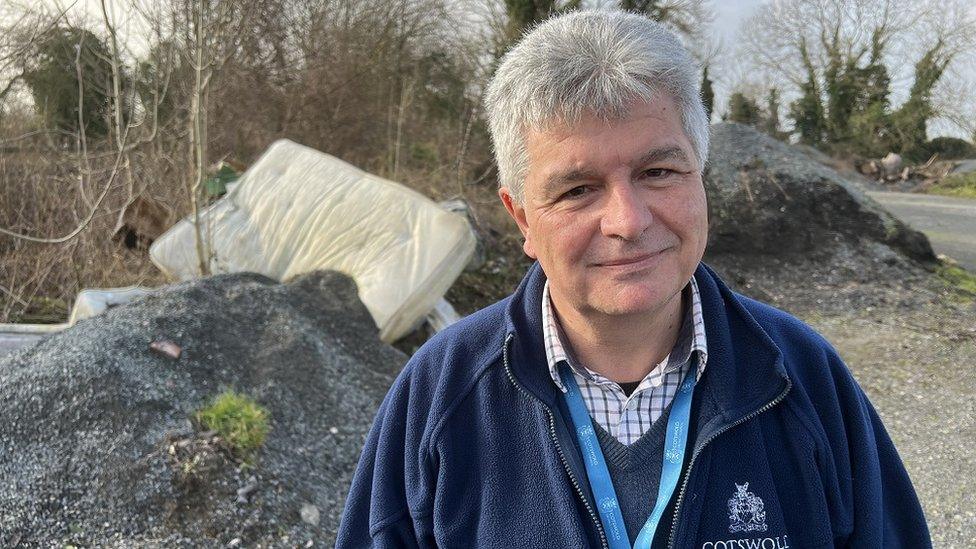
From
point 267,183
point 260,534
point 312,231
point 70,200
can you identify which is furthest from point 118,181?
point 260,534

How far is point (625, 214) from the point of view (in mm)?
1623

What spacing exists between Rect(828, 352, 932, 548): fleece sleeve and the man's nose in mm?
602

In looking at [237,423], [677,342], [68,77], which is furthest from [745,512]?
[68,77]

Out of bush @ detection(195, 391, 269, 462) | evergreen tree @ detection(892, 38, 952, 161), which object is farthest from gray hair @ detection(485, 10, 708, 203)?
evergreen tree @ detection(892, 38, 952, 161)

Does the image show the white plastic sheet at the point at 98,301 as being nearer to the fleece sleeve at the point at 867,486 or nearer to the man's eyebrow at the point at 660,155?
the man's eyebrow at the point at 660,155

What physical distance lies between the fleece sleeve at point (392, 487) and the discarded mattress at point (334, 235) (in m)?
4.15

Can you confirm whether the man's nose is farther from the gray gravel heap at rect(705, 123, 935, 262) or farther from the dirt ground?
the gray gravel heap at rect(705, 123, 935, 262)

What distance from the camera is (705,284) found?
73.7 inches

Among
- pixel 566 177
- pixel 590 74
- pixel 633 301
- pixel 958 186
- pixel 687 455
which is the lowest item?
pixel 958 186

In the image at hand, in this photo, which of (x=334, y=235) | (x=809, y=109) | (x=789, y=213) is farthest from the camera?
(x=809, y=109)

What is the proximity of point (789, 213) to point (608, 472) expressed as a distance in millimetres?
9127

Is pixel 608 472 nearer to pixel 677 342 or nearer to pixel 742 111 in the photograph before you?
pixel 677 342

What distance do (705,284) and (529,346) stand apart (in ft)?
1.48

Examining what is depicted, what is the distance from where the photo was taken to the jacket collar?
1678 mm
